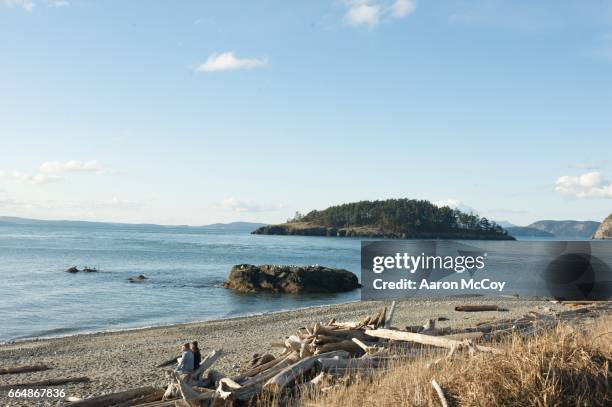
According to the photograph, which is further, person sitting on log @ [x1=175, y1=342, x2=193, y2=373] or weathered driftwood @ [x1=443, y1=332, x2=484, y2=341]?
weathered driftwood @ [x1=443, y1=332, x2=484, y2=341]

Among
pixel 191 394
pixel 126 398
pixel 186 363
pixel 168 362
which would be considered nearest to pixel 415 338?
pixel 186 363

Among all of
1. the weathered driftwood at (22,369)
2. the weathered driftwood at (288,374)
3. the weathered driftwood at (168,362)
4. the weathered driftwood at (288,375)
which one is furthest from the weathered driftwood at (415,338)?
the weathered driftwood at (22,369)

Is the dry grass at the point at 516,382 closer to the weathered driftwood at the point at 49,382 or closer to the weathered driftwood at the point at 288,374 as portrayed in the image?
the weathered driftwood at the point at 288,374

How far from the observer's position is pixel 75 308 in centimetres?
3406

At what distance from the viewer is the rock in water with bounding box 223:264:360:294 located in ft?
146

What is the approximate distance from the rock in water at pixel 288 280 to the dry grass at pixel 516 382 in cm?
3654

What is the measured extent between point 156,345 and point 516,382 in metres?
17.0

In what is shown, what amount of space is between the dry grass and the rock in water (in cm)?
3654

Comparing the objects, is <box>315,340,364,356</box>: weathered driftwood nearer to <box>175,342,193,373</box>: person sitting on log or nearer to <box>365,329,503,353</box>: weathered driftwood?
<box>365,329,503,353</box>: weathered driftwood

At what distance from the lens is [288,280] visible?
45062 mm

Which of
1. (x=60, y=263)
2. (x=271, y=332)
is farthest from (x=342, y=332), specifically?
(x=60, y=263)

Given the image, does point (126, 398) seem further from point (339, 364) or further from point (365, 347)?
point (365, 347)

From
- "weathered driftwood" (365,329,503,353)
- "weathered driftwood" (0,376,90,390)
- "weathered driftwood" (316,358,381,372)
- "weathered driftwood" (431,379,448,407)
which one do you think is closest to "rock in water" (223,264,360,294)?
"weathered driftwood" (0,376,90,390)

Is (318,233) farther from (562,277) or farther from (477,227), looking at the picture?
(562,277)
